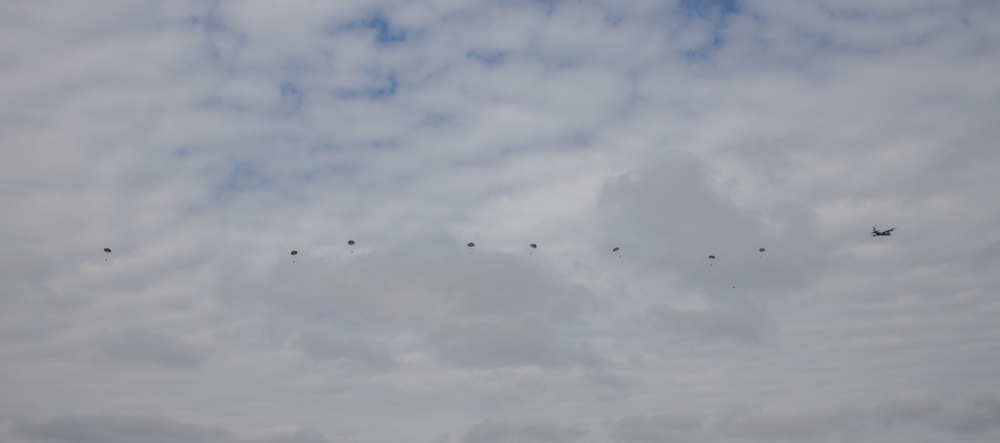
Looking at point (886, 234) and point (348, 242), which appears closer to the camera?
point (348, 242)

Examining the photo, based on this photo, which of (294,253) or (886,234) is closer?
(294,253)

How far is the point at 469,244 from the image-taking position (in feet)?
540

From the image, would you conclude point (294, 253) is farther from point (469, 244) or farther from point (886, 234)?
point (886, 234)

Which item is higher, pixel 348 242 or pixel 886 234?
pixel 886 234

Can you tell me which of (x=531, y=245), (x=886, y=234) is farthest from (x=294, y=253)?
(x=886, y=234)

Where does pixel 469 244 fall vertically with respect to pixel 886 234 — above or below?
below

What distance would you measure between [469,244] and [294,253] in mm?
52951

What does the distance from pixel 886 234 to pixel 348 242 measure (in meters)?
183

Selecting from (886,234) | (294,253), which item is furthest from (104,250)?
(886,234)

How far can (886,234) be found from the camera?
19188 cm

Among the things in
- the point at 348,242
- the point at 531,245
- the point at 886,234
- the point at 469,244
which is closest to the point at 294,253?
the point at 348,242

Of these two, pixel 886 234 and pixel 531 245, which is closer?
pixel 531 245

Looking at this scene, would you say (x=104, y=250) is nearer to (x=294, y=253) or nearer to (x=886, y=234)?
(x=294, y=253)

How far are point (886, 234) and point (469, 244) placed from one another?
14737 centimetres
